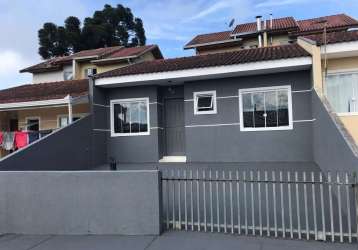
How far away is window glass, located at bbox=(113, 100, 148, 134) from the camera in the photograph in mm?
15102

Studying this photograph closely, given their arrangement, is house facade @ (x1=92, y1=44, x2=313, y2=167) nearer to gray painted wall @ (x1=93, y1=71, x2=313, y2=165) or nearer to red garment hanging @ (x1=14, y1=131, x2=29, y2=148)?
gray painted wall @ (x1=93, y1=71, x2=313, y2=165)

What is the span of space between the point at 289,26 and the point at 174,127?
46.8ft

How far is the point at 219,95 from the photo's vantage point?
13945mm

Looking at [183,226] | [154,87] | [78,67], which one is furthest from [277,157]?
[78,67]

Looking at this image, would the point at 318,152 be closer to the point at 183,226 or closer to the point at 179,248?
the point at 183,226

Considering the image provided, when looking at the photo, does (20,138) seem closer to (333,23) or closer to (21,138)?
(21,138)

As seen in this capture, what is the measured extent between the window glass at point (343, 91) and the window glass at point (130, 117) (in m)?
6.95

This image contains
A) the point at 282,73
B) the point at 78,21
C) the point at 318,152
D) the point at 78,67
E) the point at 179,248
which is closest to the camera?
the point at 179,248

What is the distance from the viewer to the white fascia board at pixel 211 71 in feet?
39.7

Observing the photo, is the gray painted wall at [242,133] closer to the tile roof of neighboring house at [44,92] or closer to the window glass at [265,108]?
the window glass at [265,108]

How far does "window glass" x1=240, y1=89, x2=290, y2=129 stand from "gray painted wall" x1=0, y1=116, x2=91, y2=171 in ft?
19.9

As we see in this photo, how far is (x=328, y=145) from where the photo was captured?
31.1ft

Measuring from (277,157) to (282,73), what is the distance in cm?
298

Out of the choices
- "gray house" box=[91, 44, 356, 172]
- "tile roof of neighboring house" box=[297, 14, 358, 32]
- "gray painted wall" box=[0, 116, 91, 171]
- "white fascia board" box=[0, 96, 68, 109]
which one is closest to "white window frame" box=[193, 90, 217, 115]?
"gray house" box=[91, 44, 356, 172]
